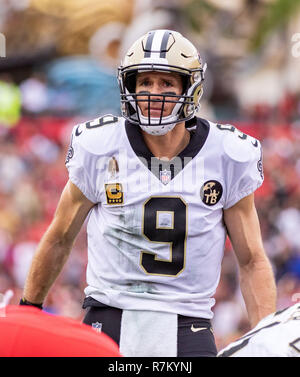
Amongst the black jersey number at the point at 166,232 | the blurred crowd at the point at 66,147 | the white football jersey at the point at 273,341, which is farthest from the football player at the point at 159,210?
the blurred crowd at the point at 66,147

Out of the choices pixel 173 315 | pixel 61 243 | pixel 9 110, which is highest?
pixel 9 110

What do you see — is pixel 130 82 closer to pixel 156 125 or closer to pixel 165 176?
pixel 156 125

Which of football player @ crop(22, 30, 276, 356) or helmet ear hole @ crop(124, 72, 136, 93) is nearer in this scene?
football player @ crop(22, 30, 276, 356)

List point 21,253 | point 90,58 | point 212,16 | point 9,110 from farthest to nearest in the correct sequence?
point 212,16
point 90,58
point 9,110
point 21,253

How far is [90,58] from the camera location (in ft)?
66.9

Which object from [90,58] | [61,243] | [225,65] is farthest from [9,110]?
[225,65]

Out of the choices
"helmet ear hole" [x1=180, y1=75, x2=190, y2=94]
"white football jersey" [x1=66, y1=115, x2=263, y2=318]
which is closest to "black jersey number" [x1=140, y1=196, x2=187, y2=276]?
"white football jersey" [x1=66, y1=115, x2=263, y2=318]

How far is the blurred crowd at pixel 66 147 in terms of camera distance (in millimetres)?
8953

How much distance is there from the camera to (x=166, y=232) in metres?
3.58

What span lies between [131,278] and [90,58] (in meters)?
17.2

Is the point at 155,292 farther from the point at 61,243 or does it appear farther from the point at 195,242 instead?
the point at 61,243

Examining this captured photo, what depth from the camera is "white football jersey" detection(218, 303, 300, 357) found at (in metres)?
2.44

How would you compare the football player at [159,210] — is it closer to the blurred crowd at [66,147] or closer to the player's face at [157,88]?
the player's face at [157,88]

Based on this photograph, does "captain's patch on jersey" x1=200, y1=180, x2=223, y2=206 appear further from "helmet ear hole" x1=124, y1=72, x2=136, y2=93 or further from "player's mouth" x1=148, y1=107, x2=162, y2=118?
"helmet ear hole" x1=124, y1=72, x2=136, y2=93
